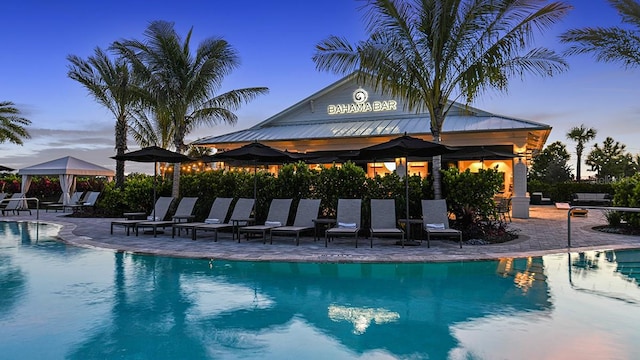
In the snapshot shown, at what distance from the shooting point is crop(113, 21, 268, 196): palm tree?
15.5 m

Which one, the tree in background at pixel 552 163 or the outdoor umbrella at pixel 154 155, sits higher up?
the tree in background at pixel 552 163

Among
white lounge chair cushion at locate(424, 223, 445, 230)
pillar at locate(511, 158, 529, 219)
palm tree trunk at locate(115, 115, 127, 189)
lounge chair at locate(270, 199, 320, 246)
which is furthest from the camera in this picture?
palm tree trunk at locate(115, 115, 127, 189)

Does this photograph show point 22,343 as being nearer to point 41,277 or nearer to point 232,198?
point 41,277

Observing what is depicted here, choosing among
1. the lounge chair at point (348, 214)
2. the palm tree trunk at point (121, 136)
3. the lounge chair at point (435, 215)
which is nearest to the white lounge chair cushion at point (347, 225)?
the lounge chair at point (348, 214)

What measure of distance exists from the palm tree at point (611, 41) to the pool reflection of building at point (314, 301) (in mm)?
10049

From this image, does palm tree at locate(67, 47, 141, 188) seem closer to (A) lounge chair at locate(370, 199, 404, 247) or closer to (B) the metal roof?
(B) the metal roof

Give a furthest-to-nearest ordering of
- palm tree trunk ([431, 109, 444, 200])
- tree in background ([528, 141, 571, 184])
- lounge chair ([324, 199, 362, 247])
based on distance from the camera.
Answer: tree in background ([528, 141, 571, 184]) < palm tree trunk ([431, 109, 444, 200]) < lounge chair ([324, 199, 362, 247])

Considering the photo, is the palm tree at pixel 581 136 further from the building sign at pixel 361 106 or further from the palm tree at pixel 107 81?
the palm tree at pixel 107 81

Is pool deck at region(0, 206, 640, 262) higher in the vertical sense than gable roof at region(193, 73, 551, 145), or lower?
lower

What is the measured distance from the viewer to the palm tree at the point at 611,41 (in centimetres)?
1424

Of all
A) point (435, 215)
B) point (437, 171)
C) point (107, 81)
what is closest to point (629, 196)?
point (437, 171)

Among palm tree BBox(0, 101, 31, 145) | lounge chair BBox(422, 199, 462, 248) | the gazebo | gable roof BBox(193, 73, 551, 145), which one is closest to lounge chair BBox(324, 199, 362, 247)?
lounge chair BBox(422, 199, 462, 248)

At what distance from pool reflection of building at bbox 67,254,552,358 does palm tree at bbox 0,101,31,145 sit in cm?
2582

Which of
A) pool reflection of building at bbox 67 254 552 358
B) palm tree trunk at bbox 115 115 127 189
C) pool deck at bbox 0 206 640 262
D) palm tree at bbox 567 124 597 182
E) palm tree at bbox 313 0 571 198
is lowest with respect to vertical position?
pool reflection of building at bbox 67 254 552 358
